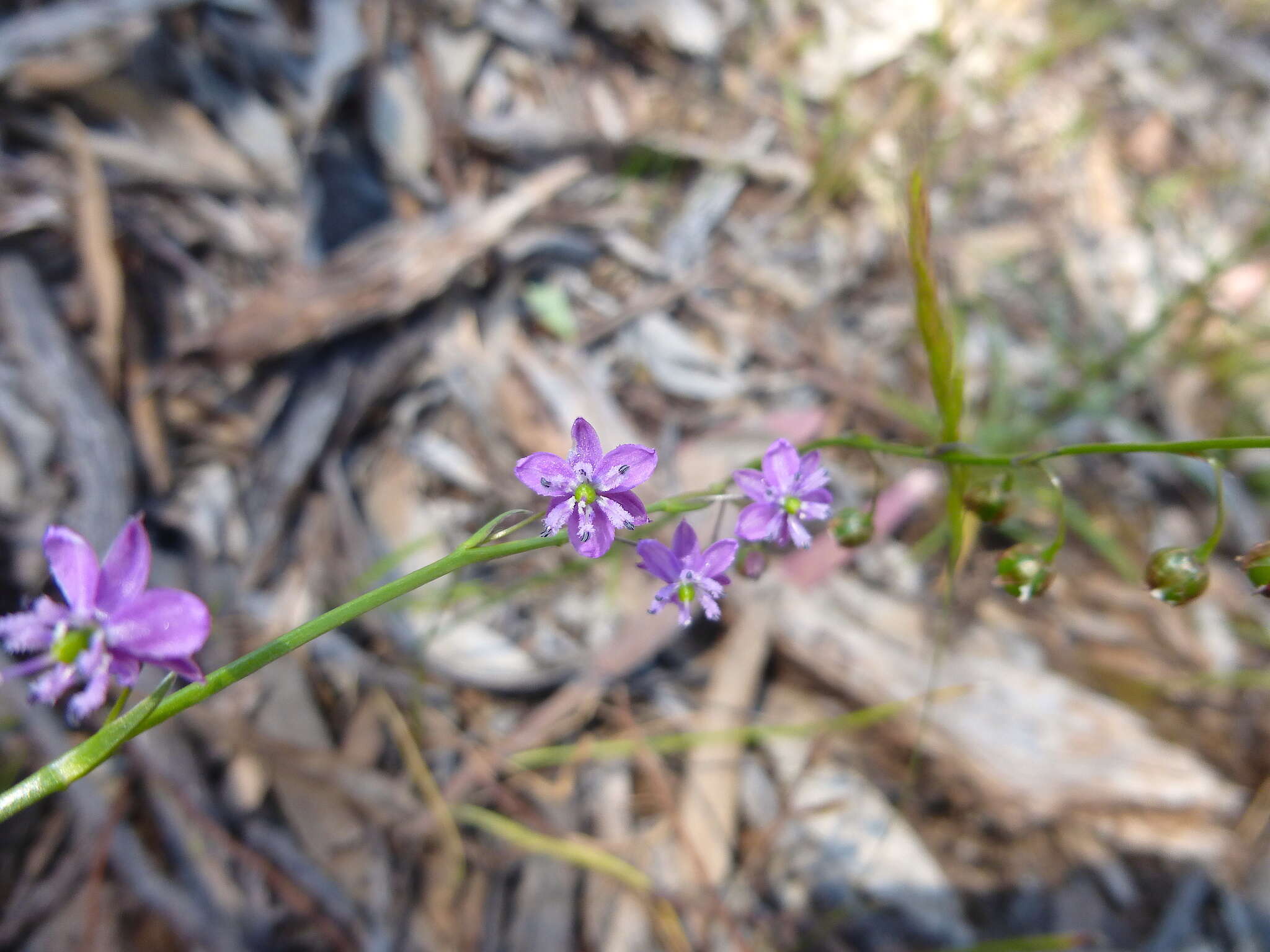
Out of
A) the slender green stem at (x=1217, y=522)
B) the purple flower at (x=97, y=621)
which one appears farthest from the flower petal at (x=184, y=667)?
the slender green stem at (x=1217, y=522)

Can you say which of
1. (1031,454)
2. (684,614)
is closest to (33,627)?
(684,614)

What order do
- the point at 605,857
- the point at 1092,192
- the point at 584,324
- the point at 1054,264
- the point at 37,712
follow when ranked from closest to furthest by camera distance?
the point at 37,712 → the point at 605,857 → the point at 584,324 → the point at 1054,264 → the point at 1092,192

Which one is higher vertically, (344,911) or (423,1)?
(423,1)

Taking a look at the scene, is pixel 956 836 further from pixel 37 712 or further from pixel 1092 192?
pixel 1092 192

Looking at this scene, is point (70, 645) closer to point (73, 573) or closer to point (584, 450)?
point (73, 573)

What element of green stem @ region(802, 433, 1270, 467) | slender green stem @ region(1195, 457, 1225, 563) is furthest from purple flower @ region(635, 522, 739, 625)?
slender green stem @ region(1195, 457, 1225, 563)

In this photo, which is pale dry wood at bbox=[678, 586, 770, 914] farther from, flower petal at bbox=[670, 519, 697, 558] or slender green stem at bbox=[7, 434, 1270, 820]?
slender green stem at bbox=[7, 434, 1270, 820]

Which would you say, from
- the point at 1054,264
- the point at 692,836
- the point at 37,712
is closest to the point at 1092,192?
the point at 1054,264
